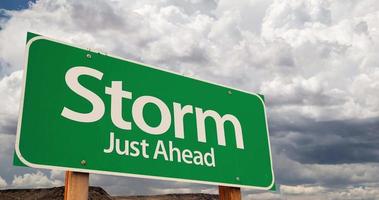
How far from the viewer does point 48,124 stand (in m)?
2.60

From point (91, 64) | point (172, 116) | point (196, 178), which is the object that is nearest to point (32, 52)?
point (91, 64)

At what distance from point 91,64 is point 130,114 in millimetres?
485

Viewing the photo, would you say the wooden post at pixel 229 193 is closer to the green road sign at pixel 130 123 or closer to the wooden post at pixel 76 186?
the green road sign at pixel 130 123

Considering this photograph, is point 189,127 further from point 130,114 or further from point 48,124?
point 48,124

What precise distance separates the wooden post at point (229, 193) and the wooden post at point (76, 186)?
130 cm

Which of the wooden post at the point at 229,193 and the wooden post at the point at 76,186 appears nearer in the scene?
the wooden post at the point at 76,186

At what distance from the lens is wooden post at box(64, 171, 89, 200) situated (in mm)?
2573

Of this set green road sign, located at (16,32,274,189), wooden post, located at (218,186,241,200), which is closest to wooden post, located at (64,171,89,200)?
green road sign, located at (16,32,274,189)

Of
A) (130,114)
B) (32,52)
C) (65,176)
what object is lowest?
(65,176)

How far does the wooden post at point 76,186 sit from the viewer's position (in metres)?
2.57

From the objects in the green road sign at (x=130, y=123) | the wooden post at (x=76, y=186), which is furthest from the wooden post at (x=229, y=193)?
the wooden post at (x=76, y=186)

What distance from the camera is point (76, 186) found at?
8.57 feet

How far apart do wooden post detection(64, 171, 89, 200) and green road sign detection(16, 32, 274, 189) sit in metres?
0.06

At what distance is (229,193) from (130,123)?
1141mm
